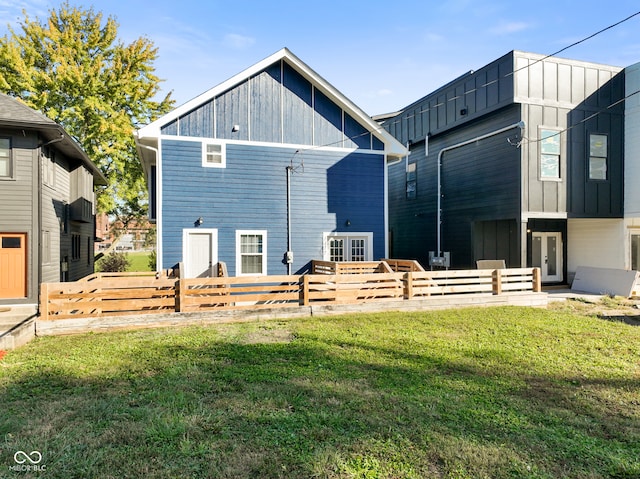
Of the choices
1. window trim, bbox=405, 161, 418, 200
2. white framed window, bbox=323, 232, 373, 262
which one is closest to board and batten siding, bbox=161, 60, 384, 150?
white framed window, bbox=323, 232, 373, 262

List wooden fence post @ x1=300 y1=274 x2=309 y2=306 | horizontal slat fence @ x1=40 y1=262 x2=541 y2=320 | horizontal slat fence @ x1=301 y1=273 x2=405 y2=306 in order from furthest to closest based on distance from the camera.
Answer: horizontal slat fence @ x1=301 y1=273 x2=405 y2=306 < wooden fence post @ x1=300 y1=274 x2=309 y2=306 < horizontal slat fence @ x1=40 y1=262 x2=541 y2=320

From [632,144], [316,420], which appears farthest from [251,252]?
[632,144]

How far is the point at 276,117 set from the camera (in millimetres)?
12438

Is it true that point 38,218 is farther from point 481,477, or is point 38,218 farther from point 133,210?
point 133,210

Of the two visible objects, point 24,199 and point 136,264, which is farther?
point 136,264

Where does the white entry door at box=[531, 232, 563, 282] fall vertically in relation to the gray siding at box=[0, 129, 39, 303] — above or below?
below

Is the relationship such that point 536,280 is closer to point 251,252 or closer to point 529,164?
point 529,164

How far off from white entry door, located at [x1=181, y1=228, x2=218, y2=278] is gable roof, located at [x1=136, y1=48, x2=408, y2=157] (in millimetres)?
3021

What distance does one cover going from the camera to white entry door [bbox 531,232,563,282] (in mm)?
14258

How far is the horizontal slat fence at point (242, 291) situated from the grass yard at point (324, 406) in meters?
0.90

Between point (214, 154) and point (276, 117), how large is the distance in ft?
7.55

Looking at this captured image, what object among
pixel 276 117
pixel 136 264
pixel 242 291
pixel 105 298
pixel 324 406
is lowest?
pixel 136 264

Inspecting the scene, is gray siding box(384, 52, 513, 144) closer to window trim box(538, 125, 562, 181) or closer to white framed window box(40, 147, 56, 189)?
window trim box(538, 125, 562, 181)

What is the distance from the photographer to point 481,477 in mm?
2789
